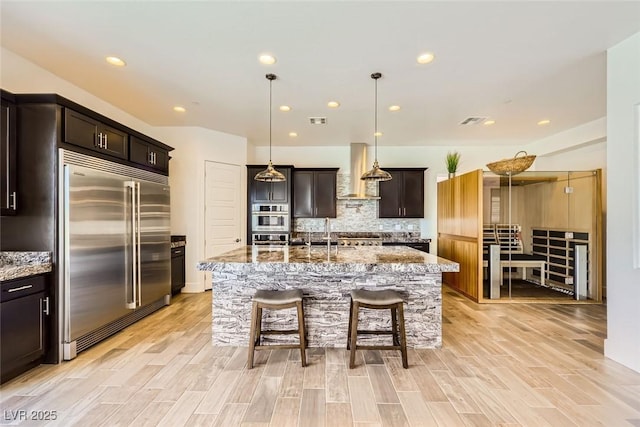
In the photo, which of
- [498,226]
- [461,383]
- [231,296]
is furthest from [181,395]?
[498,226]

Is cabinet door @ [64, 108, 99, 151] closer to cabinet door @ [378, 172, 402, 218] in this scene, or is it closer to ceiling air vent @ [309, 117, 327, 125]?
ceiling air vent @ [309, 117, 327, 125]

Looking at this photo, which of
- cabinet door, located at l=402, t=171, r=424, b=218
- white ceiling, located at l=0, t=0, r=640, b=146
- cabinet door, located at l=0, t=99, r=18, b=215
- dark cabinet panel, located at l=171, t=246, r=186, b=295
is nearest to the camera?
white ceiling, located at l=0, t=0, r=640, b=146

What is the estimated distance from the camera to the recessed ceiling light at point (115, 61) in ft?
9.04

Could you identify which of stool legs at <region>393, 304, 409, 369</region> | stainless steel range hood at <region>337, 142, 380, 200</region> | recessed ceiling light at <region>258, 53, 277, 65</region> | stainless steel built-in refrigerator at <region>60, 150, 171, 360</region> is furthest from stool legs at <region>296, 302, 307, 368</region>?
stainless steel range hood at <region>337, 142, 380, 200</region>

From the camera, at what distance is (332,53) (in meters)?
2.67

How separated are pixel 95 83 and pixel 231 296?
288cm

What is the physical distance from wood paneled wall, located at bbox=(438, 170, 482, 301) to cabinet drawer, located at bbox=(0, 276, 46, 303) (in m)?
5.12

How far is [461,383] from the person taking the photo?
2254 mm

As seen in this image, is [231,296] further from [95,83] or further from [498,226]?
[498,226]

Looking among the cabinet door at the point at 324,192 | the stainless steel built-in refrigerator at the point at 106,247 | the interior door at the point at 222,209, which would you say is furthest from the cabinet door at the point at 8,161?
the cabinet door at the point at 324,192

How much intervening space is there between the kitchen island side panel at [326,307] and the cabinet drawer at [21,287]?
1.38 m

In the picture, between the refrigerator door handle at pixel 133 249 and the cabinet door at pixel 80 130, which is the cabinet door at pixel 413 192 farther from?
the cabinet door at pixel 80 130

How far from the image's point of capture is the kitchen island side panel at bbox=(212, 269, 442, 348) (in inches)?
113

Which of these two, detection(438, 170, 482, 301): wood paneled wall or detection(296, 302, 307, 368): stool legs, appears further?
detection(438, 170, 482, 301): wood paneled wall
